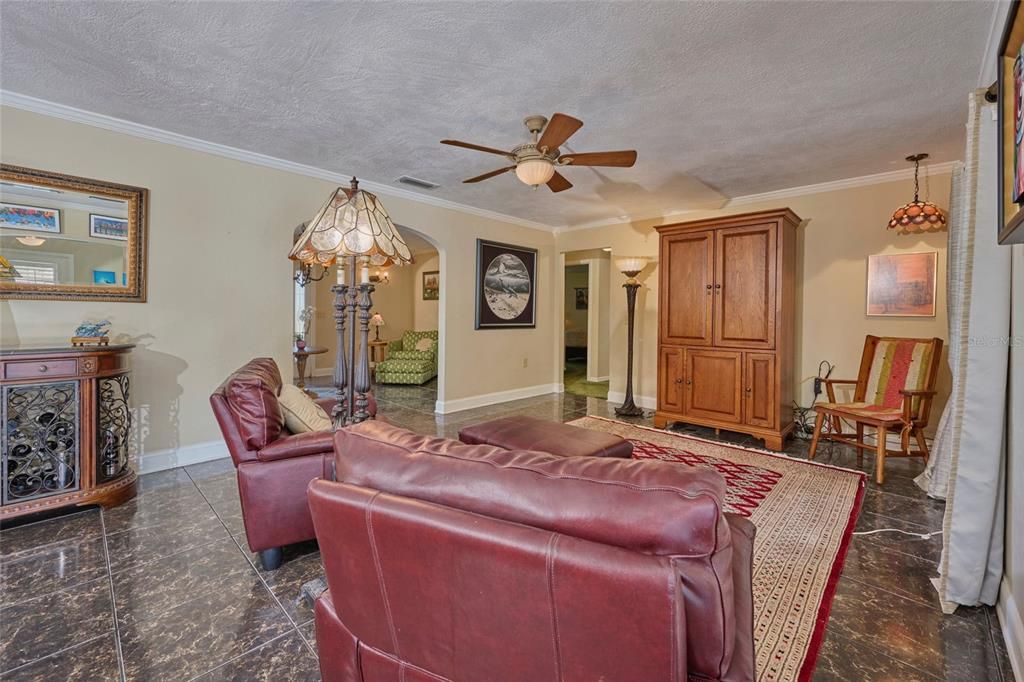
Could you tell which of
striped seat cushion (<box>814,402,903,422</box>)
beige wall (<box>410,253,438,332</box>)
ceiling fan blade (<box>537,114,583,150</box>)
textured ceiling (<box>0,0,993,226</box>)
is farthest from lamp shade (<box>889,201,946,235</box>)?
beige wall (<box>410,253,438,332</box>)

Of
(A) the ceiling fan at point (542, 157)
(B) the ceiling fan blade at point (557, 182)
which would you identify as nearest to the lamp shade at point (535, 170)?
(A) the ceiling fan at point (542, 157)

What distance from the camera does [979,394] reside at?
1.70m

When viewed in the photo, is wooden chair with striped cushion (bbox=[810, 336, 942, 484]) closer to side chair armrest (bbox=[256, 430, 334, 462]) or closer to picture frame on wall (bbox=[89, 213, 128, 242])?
side chair armrest (bbox=[256, 430, 334, 462])

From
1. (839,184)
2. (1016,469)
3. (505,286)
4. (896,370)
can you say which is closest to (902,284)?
(896,370)

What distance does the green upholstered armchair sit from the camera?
7215 millimetres

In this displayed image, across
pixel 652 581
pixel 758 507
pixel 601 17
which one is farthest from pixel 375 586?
pixel 758 507

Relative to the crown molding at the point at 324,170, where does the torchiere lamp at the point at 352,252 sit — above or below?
below

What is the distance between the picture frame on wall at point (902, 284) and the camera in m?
3.79

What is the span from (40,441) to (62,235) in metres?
1.33

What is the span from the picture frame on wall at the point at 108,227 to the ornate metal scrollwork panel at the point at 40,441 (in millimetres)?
1118

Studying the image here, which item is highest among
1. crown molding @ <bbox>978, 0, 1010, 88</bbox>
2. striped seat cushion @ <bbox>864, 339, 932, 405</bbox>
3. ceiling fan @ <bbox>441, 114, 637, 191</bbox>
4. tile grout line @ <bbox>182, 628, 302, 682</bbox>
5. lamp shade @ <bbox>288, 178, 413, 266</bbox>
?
crown molding @ <bbox>978, 0, 1010, 88</bbox>

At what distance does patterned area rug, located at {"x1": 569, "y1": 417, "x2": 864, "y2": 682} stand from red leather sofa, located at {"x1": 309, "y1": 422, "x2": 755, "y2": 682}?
2.94ft

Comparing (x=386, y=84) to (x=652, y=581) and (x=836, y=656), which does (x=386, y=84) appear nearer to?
(x=652, y=581)

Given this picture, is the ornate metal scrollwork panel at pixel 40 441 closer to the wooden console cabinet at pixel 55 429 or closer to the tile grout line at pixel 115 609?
the wooden console cabinet at pixel 55 429
